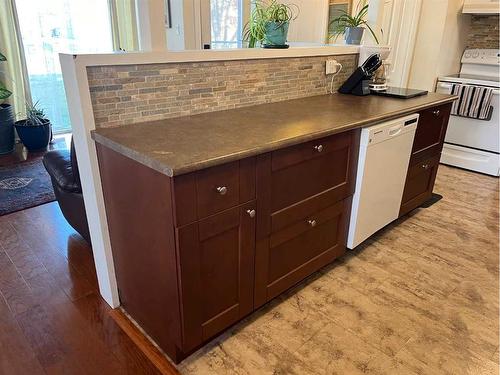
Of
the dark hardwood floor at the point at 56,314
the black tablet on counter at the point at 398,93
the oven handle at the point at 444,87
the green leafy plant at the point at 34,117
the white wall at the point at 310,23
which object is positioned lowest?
the dark hardwood floor at the point at 56,314

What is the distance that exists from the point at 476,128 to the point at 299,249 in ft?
9.04

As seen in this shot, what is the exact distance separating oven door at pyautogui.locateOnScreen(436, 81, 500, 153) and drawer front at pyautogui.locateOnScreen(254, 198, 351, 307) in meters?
2.33

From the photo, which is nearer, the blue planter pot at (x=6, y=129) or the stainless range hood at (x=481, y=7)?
the stainless range hood at (x=481, y=7)

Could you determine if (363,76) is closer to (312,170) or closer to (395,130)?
(395,130)

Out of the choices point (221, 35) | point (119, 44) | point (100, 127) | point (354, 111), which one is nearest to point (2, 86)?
point (119, 44)

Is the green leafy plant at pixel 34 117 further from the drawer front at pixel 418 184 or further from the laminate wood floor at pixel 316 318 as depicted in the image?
the drawer front at pixel 418 184

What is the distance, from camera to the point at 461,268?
2.30 m

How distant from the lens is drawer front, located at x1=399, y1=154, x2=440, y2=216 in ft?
8.57

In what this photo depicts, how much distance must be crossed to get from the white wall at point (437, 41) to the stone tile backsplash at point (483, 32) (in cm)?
8

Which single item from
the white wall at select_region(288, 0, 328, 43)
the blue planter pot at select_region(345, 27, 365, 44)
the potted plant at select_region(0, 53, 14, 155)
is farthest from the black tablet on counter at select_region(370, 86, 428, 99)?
the potted plant at select_region(0, 53, 14, 155)

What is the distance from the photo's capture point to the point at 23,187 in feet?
10.8

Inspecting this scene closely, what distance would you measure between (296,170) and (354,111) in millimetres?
665

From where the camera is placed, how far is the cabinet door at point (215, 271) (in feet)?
4.49

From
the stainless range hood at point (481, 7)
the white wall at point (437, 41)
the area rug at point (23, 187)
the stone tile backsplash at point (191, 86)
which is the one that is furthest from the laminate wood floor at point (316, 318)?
the stainless range hood at point (481, 7)
